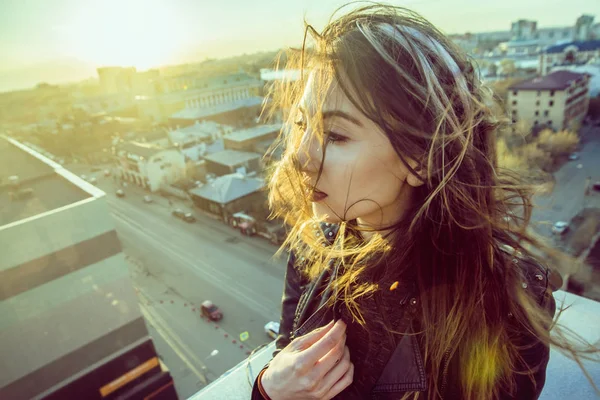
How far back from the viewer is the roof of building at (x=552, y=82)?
25.5 feet

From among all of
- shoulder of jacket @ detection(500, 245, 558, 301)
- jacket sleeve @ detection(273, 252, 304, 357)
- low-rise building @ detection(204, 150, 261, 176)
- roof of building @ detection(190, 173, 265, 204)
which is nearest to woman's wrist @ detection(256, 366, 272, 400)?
jacket sleeve @ detection(273, 252, 304, 357)

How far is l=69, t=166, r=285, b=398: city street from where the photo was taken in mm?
3523

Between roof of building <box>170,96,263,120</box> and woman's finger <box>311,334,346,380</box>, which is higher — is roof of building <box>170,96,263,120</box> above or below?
below

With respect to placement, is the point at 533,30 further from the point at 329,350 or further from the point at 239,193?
the point at 329,350

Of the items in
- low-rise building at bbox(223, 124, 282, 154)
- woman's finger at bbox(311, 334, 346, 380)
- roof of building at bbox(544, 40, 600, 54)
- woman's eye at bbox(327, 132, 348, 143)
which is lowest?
low-rise building at bbox(223, 124, 282, 154)

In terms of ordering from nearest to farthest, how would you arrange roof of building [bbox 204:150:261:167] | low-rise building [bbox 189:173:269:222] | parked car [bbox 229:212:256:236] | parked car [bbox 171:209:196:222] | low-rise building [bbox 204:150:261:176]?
parked car [bbox 229:212:256:236]
low-rise building [bbox 189:173:269:222]
parked car [bbox 171:209:196:222]
low-rise building [bbox 204:150:261:176]
roof of building [bbox 204:150:261:167]

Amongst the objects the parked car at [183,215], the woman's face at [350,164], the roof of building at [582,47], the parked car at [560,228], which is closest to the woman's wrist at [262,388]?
the woman's face at [350,164]

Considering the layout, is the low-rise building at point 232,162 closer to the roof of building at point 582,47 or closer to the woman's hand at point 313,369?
the woman's hand at point 313,369

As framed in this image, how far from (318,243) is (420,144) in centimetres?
29

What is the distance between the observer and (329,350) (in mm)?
455

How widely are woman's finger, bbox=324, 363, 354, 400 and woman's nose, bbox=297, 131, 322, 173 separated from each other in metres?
0.26

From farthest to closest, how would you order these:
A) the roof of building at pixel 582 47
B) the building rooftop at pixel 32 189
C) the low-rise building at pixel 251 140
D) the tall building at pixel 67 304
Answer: the roof of building at pixel 582 47, the low-rise building at pixel 251 140, the building rooftop at pixel 32 189, the tall building at pixel 67 304

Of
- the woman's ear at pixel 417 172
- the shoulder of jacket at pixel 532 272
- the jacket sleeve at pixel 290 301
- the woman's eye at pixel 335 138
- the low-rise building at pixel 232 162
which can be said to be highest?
the woman's eye at pixel 335 138

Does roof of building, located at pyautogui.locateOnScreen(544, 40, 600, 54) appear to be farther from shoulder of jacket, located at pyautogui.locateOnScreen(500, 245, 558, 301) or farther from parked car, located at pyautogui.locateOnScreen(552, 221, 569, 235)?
shoulder of jacket, located at pyautogui.locateOnScreen(500, 245, 558, 301)
